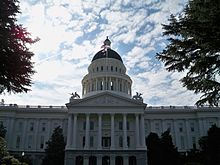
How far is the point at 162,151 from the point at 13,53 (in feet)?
131

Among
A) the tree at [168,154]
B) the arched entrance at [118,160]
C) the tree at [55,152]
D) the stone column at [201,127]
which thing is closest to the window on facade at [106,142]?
the arched entrance at [118,160]

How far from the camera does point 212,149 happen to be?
144ft

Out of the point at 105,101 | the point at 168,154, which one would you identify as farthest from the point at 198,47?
the point at 105,101

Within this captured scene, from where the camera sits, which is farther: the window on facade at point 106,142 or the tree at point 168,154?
the window on facade at point 106,142

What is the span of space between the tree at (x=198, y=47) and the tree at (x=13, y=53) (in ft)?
24.0

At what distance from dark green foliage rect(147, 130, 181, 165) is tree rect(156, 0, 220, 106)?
33.0m

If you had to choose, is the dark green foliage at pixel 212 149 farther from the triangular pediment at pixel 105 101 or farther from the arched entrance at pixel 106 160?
the arched entrance at pixel 106 160

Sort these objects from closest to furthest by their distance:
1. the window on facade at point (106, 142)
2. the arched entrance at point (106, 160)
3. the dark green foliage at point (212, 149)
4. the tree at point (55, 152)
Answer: the dark green foliage at point (212, 149) → the tree at point (55, 152) → the arched entrance at point (106, 160) → the window on facade at point (106, 142)

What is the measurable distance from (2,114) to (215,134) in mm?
48909

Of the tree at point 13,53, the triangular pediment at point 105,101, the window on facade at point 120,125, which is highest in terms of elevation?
the triangular pediment at point 105,101

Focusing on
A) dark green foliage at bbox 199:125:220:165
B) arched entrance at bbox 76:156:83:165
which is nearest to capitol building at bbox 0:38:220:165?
arched entrance at bbox 76:156:83:165

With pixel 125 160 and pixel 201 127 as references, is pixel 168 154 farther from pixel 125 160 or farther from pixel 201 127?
pixel 201 127

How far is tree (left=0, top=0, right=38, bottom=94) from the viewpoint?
1177 centimetres

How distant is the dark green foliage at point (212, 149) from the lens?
4200cm
